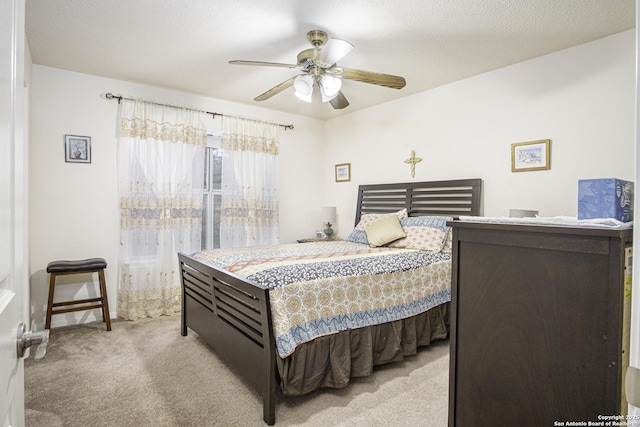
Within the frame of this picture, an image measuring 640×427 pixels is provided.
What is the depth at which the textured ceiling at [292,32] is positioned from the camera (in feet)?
7.68

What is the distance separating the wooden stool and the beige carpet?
0.36m

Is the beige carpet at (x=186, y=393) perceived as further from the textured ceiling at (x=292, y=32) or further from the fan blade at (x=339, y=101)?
the textured ceiling at (x=292, y=32)

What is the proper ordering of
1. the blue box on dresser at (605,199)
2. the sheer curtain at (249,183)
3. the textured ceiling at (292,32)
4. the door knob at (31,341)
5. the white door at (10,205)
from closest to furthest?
the white door at (10,205)
the door knob at (31,341)
the blue box on dresser at (605,199)
the textured ceiling at (292,32)
the sheer curtain at (249,183)

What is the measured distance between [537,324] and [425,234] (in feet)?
8.44

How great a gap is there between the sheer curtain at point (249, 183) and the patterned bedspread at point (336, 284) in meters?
1.21

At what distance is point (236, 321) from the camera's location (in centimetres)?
231

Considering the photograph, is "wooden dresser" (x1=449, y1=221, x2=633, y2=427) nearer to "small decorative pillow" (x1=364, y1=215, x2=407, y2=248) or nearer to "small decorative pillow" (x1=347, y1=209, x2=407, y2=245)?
"small decorative pillow" (x1=364, y1=215, x2=407, y2=248)

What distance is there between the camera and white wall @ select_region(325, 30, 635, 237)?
271 cm

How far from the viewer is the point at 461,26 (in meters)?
2.59

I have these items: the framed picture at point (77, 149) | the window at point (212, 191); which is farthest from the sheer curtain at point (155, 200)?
the framed picture at point (77, 149)

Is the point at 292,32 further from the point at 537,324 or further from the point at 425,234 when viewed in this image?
the point at 537,324

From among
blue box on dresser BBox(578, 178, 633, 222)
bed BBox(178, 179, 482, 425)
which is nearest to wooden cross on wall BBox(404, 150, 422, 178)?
bed BBox(178, 179, 482, 425)

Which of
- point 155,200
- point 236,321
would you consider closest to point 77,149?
point 155,200

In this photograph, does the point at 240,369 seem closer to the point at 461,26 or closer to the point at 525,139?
the point at 461,26
